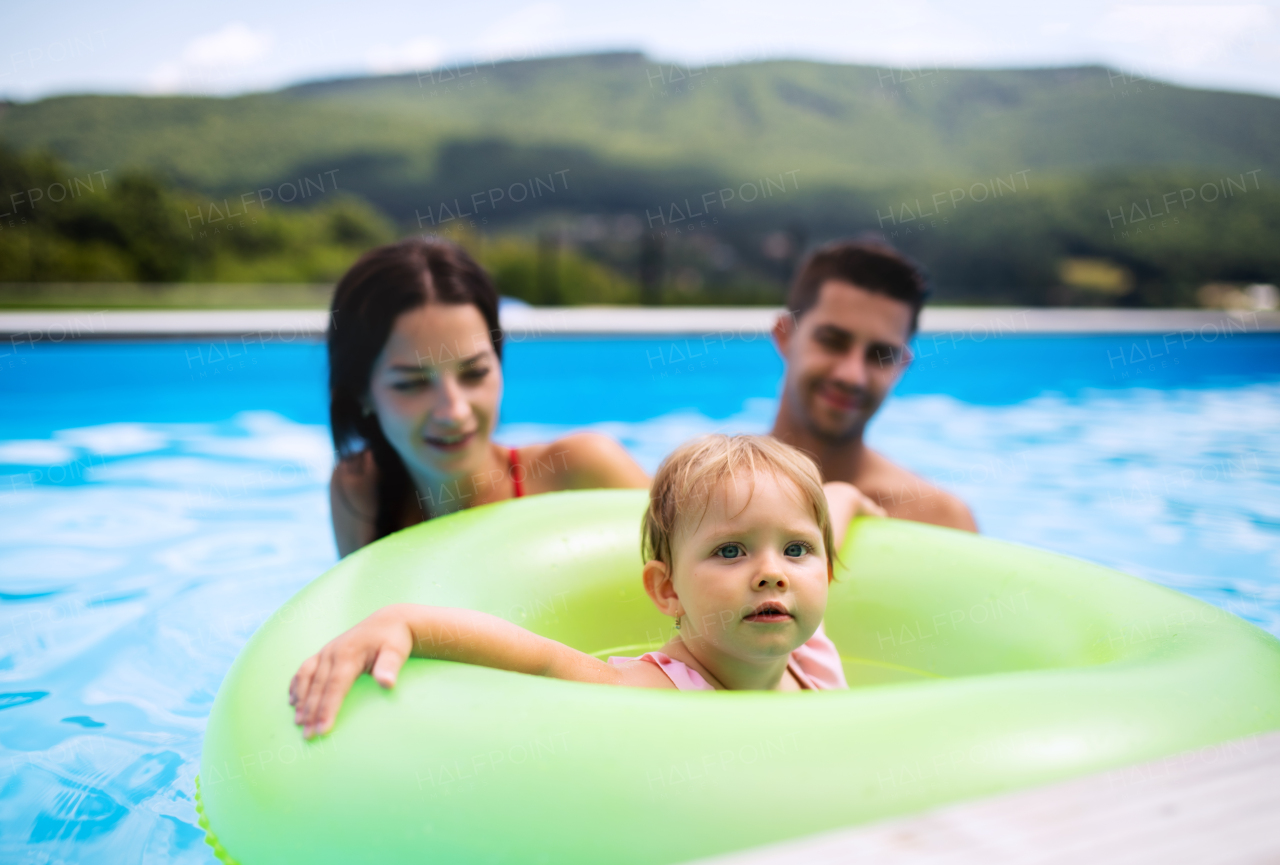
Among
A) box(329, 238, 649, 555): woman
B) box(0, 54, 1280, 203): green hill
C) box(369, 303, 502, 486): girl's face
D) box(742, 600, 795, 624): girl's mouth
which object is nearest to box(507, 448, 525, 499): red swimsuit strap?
box(329, 238, 649, 555): woman

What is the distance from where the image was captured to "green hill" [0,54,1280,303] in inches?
688

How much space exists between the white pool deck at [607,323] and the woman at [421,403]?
171 inches

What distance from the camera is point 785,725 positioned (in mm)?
1230

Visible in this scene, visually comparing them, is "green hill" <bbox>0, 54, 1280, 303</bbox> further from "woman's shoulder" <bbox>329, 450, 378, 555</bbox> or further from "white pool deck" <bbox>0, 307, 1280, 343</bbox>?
"woman's shoulder" <bbox>329, 450, 378, 555</bbox>

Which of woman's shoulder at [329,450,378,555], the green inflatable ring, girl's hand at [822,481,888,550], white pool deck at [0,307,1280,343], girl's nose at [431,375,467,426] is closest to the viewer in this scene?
the green inflatable ring

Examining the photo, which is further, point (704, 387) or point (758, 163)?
point (758, 163)

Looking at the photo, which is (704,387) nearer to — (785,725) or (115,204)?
(785,725)

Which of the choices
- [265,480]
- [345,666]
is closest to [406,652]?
[345,666]

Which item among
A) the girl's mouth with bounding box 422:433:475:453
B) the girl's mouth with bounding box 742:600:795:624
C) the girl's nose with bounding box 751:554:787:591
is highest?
the girl's nose with bounding box 751:554:787:591

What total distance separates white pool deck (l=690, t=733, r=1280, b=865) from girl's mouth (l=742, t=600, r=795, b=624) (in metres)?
0.51

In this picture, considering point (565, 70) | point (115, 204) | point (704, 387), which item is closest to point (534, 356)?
point (704, 387)

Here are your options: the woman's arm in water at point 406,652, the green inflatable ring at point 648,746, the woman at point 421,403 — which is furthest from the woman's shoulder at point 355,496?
the woman's arm in water at point 406,652

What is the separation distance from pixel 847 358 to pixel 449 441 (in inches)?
47.2

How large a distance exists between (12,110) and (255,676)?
26128 mm
